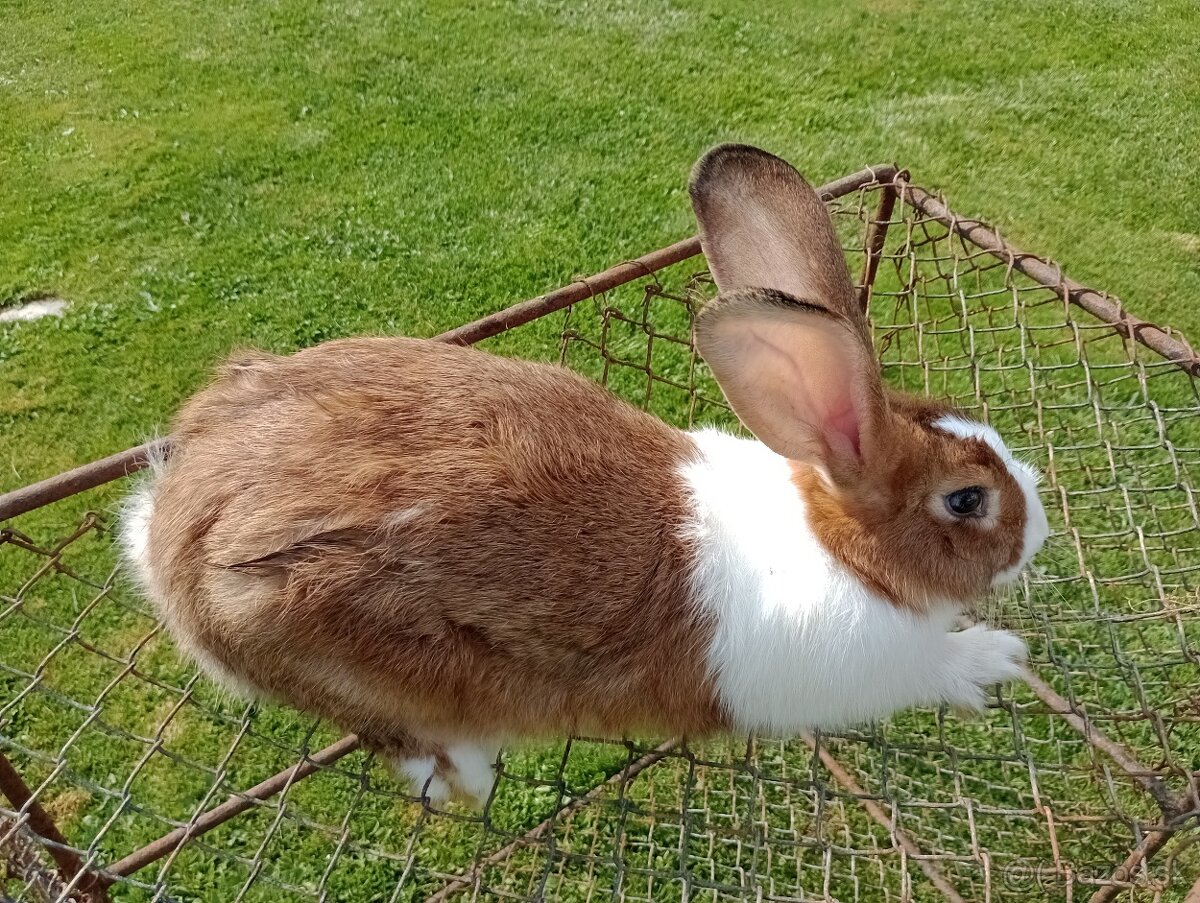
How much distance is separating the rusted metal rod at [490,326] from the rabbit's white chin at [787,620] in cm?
60

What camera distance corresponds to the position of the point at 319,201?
4.94 metres

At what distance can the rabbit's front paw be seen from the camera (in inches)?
82.0

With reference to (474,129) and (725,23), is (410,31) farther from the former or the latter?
(725,23)

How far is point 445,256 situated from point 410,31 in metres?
2.38

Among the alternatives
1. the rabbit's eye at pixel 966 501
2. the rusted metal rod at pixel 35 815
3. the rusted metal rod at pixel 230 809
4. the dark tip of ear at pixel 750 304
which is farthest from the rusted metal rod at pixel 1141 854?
the rusted metal rod at pixel 35 815

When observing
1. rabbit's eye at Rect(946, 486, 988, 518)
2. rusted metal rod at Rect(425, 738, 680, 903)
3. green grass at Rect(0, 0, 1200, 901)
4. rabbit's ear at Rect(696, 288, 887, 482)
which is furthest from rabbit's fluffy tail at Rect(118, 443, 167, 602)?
rabbit's eye at Rect(946, 486, 988, 518)

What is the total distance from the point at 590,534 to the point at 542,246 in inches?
121

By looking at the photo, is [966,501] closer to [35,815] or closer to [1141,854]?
[1141,854]

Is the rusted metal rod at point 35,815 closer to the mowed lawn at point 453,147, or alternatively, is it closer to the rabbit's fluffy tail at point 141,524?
the rabbit's fluffy tail at point 141,524

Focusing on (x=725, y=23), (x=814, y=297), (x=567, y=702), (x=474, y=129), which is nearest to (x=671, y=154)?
(x=474, y=129)

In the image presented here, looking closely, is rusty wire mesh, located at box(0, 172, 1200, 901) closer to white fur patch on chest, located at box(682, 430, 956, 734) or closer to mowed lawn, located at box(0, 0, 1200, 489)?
white fur patch on chest, located at box(682, 430, 956, 734)

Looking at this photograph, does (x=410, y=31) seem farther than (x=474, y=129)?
Yes

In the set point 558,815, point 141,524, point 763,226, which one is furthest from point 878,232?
point 141,524

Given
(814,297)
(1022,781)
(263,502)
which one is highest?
(814,297)
